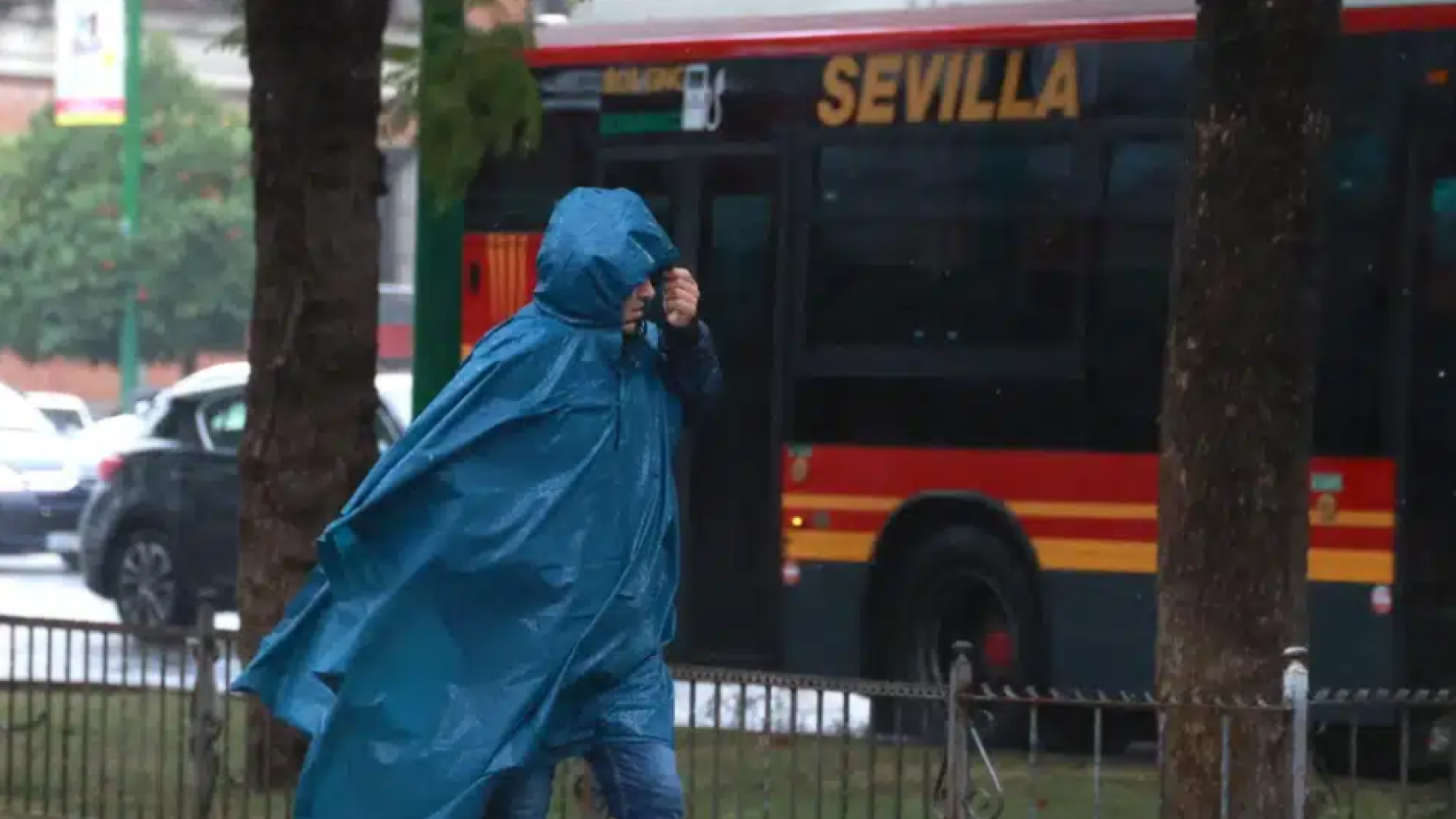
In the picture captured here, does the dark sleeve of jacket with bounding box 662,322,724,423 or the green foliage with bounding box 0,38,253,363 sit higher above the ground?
the green foliage with bounding box 0,38,253,363

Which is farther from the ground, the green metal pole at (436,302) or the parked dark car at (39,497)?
the green metal pole at (436,302)

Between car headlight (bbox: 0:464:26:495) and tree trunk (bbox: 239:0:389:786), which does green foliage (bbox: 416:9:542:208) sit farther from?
car headlight (bbox: 0:464:26:495)

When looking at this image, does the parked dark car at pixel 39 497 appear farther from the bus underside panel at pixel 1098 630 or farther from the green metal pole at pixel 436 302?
the bus underside panel at pixel 1098 630

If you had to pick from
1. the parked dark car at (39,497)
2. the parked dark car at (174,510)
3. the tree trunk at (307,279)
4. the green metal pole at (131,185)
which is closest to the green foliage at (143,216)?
the green metal pole at (131,185)

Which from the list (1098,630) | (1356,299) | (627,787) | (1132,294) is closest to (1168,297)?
(1132,294)

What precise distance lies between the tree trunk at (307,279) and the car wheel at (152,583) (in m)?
6.96

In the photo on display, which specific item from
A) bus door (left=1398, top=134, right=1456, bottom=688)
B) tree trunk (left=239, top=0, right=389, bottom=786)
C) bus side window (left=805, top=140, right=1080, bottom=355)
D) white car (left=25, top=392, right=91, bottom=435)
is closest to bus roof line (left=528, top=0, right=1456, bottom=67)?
bus side window (left=805, top=140, right=1080, bottom=355)

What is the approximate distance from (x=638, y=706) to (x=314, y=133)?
14.2 feet

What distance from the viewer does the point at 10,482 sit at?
74.4ft

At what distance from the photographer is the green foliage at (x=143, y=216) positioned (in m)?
39.8

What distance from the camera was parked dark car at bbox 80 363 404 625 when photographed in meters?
16.2

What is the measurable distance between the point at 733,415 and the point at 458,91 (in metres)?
2.03

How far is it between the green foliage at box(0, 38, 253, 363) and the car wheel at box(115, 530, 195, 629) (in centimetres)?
2331

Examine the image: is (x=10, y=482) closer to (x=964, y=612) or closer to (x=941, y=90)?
(x=964, y=612)
